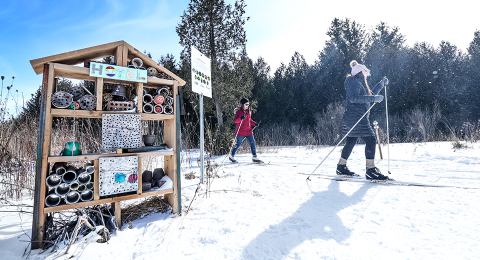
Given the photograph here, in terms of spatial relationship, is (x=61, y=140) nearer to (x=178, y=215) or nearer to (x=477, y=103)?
(x=178, y=215)

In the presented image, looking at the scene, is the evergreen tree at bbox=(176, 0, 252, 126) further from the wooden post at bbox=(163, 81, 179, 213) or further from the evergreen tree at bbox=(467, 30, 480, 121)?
the evergreen tree at bbox=(467, 30, 480, 121)

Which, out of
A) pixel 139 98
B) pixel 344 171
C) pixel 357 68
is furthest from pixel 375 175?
pixel 139 98

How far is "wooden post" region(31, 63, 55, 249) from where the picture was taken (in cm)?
179

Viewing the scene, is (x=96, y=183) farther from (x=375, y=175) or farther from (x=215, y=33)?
(x=215, y=33)

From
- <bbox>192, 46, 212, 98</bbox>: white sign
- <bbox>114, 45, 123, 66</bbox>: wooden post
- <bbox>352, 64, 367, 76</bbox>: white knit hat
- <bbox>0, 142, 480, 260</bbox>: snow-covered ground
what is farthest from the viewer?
<bbox>352, 64, 367, 76</bbox>: white knit hat

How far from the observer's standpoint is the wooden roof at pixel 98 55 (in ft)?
6.37

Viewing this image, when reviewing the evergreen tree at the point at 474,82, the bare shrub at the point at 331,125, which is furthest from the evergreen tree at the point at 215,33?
the evergreen tree at the point at 474,82

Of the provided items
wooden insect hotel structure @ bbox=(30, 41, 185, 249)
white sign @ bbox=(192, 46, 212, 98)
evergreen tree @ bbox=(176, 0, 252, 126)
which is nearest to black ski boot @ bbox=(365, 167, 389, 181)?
white sign @ bbox=(192, 46, 212, 98)

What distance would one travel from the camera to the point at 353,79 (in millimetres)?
3914

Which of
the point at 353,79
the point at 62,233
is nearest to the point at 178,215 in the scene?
the point at 62,233

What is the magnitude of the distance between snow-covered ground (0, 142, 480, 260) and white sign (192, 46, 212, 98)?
1572 millimetres

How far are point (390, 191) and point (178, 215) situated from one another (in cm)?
276

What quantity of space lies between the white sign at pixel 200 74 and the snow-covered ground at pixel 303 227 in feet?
5.16

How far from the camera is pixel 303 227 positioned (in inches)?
82.7
